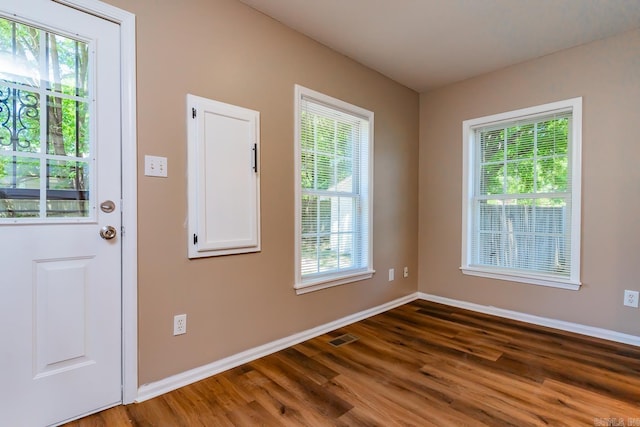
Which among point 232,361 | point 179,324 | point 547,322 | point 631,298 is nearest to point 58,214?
point 179,324

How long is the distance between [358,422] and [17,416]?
1637mm

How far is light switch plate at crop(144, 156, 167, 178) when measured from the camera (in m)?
1.80

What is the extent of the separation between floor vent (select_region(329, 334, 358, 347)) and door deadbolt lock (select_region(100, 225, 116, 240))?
1.77 meters

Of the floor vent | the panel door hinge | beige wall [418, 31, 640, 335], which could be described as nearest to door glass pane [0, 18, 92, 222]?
the panel door hinge

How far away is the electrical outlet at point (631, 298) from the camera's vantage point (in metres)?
2.52

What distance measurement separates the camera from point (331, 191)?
9.59ft

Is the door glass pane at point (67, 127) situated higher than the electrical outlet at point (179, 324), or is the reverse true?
the door glass pane at point (67, 127)

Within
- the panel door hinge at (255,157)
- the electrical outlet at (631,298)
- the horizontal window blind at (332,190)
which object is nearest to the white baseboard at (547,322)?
the electrical outlet at (631,298)

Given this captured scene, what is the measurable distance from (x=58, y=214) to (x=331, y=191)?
1977mm

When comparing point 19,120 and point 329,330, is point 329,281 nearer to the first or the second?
point 329,330

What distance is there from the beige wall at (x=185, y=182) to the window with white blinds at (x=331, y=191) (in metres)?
0.11

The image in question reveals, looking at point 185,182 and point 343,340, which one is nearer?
point 185,182

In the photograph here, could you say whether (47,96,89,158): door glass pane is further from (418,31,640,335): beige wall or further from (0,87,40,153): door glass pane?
(418,31,640,335): beige wall

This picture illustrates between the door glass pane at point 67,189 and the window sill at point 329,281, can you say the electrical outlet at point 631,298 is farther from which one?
the door glass pane at point 67,189
